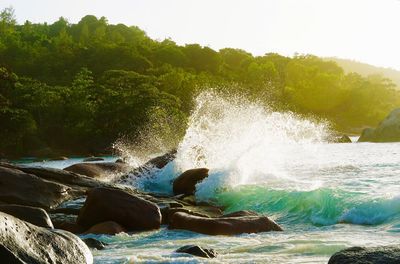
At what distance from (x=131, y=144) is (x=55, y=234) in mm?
45593

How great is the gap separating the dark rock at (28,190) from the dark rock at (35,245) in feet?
20.0

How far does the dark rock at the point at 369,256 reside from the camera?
6234 mm

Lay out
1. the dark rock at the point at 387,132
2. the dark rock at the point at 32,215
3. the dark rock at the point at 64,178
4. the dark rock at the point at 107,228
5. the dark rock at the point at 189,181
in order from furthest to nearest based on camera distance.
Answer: the dark rock at the point at 387,132
the dark rock at the point at 189,181
the dark rock at the point at 64,178
the dark rock at the point at 107,228
the dark rock at the point at 32,215

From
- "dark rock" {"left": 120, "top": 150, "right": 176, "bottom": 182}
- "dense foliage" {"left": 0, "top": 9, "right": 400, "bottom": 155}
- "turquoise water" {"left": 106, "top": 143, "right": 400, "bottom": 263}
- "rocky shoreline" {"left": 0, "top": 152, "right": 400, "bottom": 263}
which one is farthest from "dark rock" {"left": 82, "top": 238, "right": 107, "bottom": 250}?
"dense foliage" {"left": 0, "top": 9, "right": 400, "bottom": 155}

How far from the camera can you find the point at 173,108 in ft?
181

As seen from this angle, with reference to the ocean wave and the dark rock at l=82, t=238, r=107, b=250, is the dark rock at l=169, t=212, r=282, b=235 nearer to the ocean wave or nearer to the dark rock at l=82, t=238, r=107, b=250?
the ocean wave

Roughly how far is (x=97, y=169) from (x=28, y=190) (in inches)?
Answer: 305

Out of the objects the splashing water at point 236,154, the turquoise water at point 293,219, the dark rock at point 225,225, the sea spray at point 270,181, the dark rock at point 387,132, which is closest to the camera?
the turquoise water at point 293,219

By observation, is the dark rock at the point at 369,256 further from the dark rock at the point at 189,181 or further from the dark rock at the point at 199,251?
the dark rock at the point at 189,181

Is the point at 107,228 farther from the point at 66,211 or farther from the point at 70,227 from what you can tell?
the point at 66,211

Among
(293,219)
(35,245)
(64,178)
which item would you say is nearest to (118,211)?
(293,219)

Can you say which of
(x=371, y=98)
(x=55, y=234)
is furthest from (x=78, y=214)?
(x=371, y=98)

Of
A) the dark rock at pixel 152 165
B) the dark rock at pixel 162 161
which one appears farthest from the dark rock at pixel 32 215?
the dark rock at pixel 162 161

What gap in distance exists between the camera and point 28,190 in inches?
528
